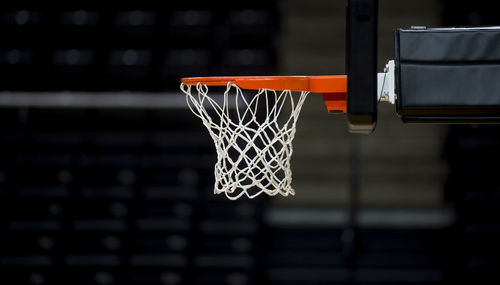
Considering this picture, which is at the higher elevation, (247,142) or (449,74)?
(449,74)

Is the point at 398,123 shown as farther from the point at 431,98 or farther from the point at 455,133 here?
the point at 431,98

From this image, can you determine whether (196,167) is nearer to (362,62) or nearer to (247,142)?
(247,142)

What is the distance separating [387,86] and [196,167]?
2.56 m

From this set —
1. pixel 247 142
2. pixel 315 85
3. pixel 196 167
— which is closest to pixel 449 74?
pixel 315 85

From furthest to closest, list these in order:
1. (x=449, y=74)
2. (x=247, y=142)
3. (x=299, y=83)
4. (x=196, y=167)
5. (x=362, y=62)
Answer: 1. (x=196, y=167)
2. (x=247, y=142)
3. (x=299, y=83)
4. (x=449, y=74)
5. (x=362, y=62)

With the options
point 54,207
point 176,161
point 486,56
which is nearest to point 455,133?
point 176,161

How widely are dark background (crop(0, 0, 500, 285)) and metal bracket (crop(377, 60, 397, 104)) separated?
2103mm

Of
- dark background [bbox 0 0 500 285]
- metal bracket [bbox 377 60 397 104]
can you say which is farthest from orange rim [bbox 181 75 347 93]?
dark background [bbox 0 0 500 285]

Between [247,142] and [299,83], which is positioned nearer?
[299,83]

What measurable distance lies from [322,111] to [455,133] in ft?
3.79

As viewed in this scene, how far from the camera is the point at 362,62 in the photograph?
1393 mm

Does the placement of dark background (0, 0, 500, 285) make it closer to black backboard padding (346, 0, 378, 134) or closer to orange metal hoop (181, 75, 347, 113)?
orange metal hoop (181, 75, 347, 113)

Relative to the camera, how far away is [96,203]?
150 inches

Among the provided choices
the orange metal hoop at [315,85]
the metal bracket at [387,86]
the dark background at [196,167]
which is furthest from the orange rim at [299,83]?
the dark background at [196,167]
